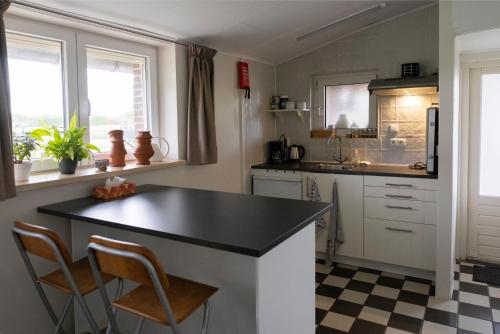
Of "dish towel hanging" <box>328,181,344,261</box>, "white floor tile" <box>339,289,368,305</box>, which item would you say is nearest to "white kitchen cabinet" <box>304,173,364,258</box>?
"dish towel hanging" <box>328,181,344,261</box>

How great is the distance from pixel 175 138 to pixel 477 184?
268cm

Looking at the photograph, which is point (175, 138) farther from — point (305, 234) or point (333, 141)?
point (333, 141)

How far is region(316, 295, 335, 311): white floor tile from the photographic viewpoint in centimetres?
278

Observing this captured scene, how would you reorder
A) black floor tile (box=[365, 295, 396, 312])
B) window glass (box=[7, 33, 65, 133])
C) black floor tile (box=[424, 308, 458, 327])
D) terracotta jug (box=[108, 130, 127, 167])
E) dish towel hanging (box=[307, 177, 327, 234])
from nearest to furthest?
window glass (box=[7, 33, 65, 133]) < black floor tile (box=[424, 308, 458, 327]) < terracotta jug (box=[108, 130, 127, 167]) < black floor tile (box=[365, 295, 396, 312]) < dish towel hanging (box=[307, 177, 327, 234])

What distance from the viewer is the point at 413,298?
290 centimetres

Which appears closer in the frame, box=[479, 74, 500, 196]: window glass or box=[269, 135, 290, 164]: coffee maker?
box=[479, 74, 500, 196]: window glass

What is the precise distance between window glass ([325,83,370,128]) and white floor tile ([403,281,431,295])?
1.56m

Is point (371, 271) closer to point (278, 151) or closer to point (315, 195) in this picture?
point (315, 195)

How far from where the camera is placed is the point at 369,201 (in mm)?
3381

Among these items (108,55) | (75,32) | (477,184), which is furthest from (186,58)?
(477,184)

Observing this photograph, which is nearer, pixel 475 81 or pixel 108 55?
pixel 108 55

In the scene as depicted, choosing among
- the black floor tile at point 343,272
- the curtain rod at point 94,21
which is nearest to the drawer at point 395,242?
the black floor tile at point 343,272

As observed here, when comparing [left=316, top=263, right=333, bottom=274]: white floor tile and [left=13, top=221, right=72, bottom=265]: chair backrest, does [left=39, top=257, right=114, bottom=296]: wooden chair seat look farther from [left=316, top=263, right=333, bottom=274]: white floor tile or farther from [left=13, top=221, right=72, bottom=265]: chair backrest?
[left=316, top=263, right=333, bottom=274]: white floor tile

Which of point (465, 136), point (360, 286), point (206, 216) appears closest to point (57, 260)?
point (206, 216)
